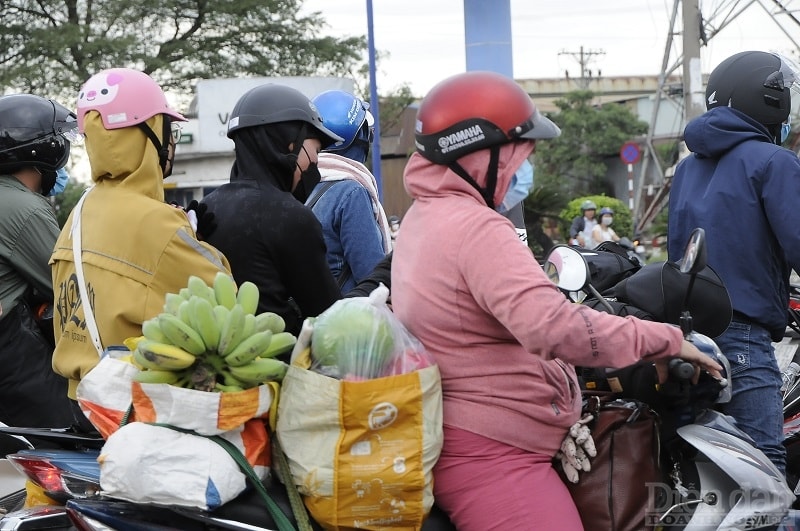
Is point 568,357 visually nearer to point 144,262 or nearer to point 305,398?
point 305,398

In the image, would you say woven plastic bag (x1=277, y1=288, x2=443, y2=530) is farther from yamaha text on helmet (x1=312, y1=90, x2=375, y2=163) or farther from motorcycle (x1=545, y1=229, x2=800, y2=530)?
yamaha text on helmet (x1=312, y1=90, x2=375, y2=163)

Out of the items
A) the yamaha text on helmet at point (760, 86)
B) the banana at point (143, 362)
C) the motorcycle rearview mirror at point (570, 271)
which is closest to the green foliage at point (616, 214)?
the yamaha text on helmet at point (760, 86)

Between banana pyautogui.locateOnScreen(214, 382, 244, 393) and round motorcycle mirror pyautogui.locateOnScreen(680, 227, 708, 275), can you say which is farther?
round motorcycle mirror pyautogui.locateOnScreen(680, 227, 708, 275)

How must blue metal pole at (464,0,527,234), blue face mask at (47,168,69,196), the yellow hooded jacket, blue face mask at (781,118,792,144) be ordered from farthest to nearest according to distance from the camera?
blue metal pole at (464,0,527,234) → blue face mask at (47,168,69,196) → blue face mask at (781,118,792,144) → the yellow hooded jacket

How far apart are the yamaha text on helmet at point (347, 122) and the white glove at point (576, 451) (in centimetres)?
249

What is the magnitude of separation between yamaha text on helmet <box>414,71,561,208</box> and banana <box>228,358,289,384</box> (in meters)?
0.71

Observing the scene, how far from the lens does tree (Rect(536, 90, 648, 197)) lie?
42156 millimetres

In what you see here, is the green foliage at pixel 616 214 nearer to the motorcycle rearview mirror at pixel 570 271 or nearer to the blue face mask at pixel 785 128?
the blue face mask at pixel 785 128

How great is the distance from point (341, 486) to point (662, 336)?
0.89 m

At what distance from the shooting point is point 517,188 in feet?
9.53

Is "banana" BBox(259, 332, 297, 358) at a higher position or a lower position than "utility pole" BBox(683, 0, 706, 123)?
higher

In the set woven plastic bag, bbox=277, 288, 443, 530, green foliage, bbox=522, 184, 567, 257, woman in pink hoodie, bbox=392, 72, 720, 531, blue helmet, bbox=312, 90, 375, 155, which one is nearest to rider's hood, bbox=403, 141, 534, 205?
woman in pink hoodie, bbox=392, 72, 720, 531

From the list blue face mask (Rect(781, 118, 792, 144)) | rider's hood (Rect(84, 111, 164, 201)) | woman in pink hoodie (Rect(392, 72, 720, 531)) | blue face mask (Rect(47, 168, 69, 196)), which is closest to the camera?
woman in pink hoodie (Rect(392, 72, 720, 531))

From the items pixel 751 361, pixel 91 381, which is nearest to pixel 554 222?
pixel 751 361
